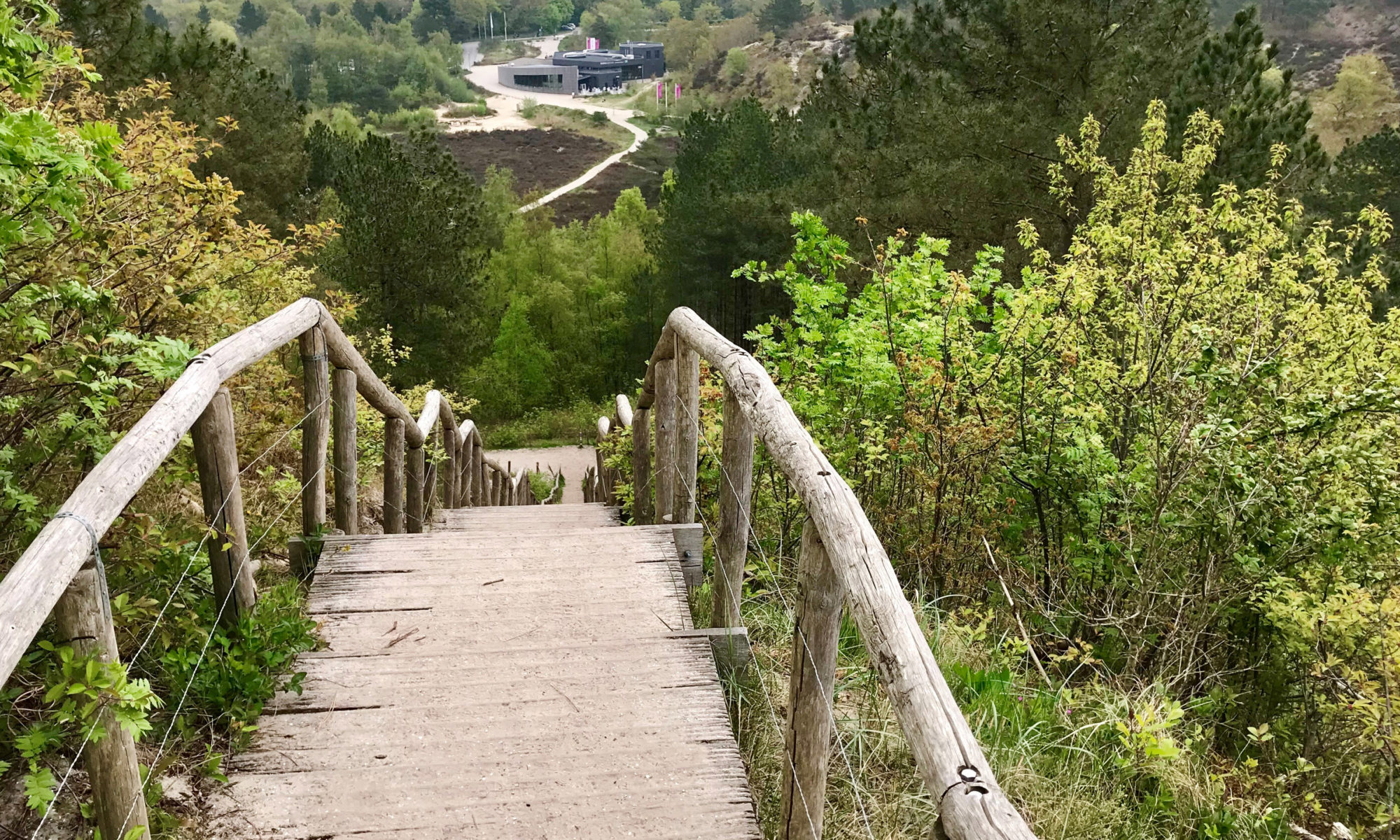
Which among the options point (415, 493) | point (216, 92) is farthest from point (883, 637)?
point (216, 92)

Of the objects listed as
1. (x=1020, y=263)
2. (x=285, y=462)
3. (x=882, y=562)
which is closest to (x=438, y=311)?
(x=1020, y=263)

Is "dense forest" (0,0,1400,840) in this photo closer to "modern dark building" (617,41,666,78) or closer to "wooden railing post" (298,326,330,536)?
"wooden railing post" (298,326,330,536)

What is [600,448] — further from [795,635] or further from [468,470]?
[795,635]

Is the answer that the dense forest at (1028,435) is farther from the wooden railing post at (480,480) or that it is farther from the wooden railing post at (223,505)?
the wooden railing post at (480,480)

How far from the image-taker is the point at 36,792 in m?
1.85

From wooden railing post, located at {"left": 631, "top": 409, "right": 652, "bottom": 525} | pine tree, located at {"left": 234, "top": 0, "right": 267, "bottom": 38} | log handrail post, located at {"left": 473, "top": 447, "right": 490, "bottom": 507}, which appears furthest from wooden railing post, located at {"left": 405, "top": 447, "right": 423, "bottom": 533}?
pine tree, located at {"left": 234, "top": 0, "right": 267, "bottom": 38}

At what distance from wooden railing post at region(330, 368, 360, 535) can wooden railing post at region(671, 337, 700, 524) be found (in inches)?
58.2

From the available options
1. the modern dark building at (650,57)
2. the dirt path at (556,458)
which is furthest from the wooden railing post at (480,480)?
the modern dark building at (650,57)

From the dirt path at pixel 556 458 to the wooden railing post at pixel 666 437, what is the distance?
65.2 ft

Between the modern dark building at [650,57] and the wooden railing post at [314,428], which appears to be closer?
the wooden railing post at [314,428]

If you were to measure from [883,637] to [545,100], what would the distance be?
12156 cm

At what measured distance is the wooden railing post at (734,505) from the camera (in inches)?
125

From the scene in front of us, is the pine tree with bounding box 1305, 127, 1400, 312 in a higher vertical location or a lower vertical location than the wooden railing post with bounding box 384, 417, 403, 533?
higher

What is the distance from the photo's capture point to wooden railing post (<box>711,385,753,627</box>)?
3164 millimetres
